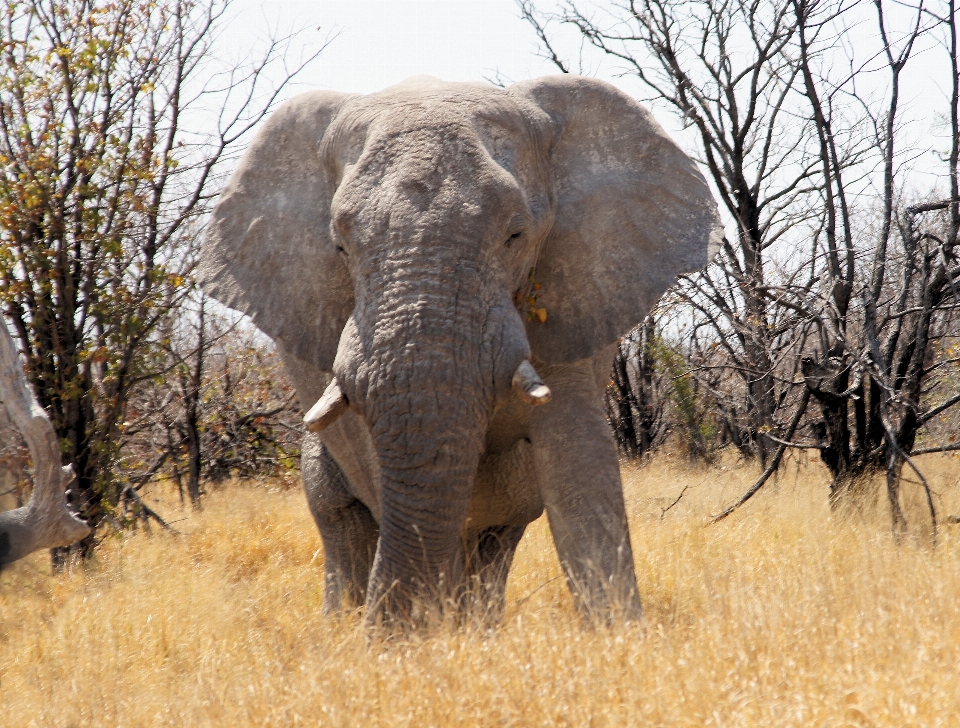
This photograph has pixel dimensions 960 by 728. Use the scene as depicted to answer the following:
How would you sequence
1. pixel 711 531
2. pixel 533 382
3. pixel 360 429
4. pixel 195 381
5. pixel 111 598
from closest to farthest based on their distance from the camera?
pixel 533 382 → pixel 360 429 → pixel 111 598 → pixel 711 531 → pixel 195 381

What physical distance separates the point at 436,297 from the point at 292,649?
1.74m

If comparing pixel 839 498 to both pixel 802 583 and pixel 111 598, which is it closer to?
pixel 802 583

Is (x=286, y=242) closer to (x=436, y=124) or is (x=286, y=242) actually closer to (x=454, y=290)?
(x=436, y=124)

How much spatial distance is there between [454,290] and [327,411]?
0.59m

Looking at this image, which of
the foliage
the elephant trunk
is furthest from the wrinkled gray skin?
the foliage

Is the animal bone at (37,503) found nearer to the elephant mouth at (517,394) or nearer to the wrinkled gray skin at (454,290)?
the elephant mouth at (517,394)

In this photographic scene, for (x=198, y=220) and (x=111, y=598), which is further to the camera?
(x=198, y=220)

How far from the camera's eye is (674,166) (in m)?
4.45

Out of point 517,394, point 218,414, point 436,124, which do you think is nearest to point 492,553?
point 517,394

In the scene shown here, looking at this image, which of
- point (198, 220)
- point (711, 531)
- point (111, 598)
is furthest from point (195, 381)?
point (711, 531)

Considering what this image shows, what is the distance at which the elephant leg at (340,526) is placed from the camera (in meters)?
4.77

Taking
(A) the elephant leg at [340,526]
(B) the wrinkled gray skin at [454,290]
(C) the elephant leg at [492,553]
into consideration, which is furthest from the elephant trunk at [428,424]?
(C) the elephant leg at [492,553]

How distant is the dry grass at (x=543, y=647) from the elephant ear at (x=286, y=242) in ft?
4.04

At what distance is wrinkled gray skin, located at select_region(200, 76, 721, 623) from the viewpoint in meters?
3.48
